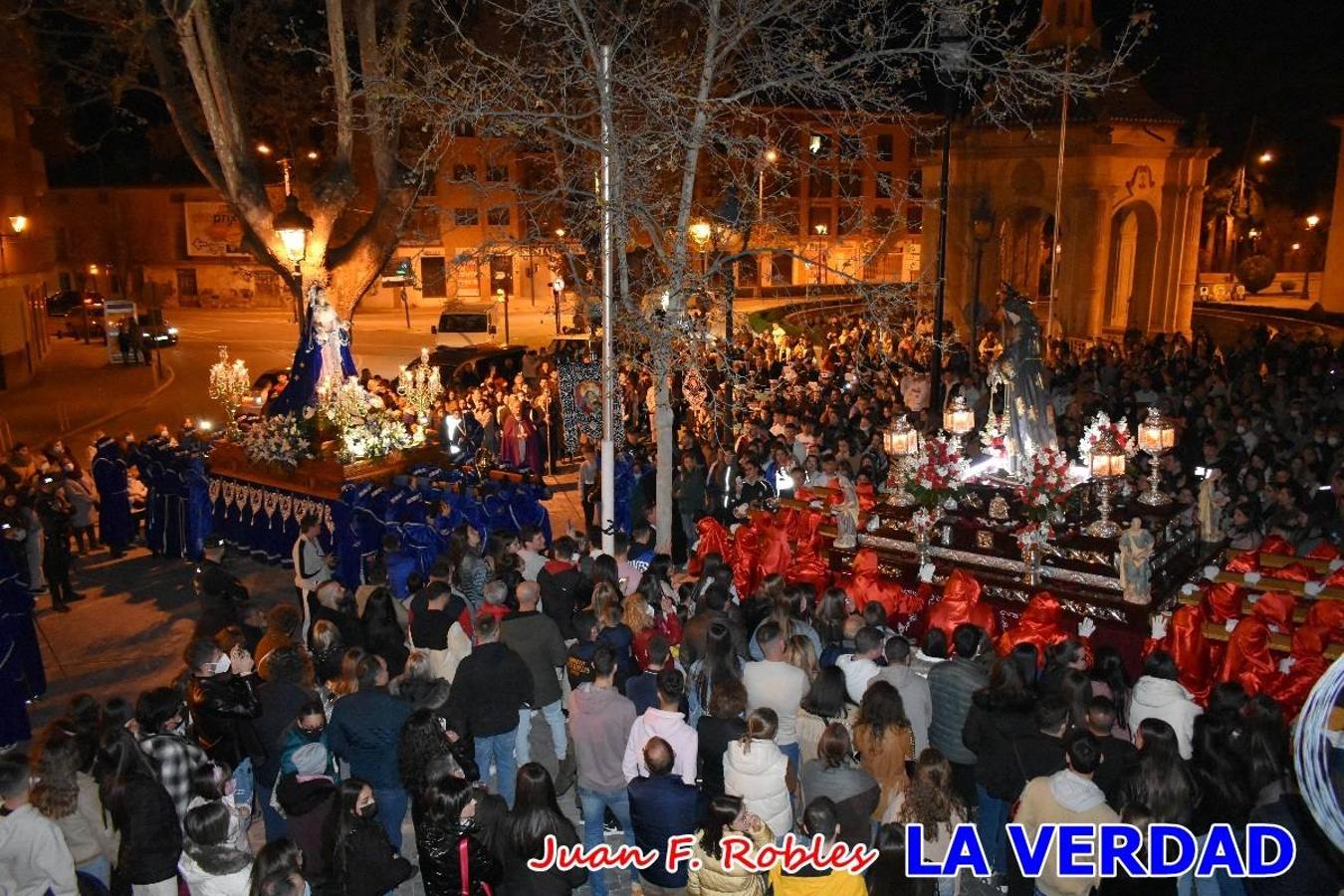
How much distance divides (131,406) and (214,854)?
2643 cm

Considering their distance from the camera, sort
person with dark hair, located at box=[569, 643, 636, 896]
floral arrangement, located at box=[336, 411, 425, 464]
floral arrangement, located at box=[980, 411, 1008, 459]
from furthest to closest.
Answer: floral arrangement, located at box=[336, 411, 425, 464] < floral arrangement, located at box=[980, 411, 1008, 459] < person with dark hair, located at box=[569, 643, 636, 896]

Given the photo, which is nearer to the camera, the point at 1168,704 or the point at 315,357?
the point at 1168,704

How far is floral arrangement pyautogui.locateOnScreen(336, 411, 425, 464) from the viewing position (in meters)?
16.0

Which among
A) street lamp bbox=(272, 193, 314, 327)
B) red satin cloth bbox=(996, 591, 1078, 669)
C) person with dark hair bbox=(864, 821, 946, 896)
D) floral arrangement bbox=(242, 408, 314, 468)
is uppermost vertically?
street lamp bbox=(272, 193, 314, 327)

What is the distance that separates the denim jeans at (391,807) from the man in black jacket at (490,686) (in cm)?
66

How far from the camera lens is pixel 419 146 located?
28141 mm

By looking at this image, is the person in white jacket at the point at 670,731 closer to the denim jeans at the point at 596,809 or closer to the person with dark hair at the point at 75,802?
the denim jeans at the point at 596,809

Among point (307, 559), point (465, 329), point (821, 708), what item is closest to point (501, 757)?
point (821, 708)

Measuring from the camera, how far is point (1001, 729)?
272 inches

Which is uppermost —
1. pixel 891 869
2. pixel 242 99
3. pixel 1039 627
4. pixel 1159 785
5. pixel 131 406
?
pixel 242 99

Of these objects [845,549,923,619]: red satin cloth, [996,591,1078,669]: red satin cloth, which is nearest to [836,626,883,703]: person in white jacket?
[996,591,1078,669]: red satin cloth

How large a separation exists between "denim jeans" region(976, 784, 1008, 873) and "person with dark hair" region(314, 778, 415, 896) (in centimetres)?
381

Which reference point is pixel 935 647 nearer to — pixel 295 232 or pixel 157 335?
pixel 295 232

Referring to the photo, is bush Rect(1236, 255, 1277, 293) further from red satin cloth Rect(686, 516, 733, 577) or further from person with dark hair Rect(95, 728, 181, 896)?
person with dark hair Rect(95, 728, 181, 896)
